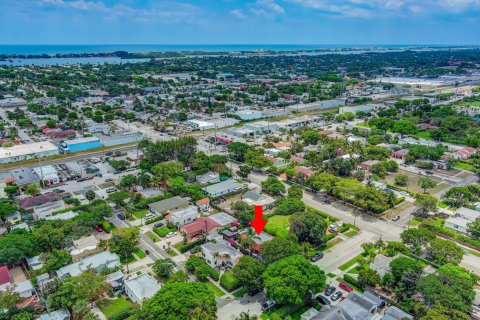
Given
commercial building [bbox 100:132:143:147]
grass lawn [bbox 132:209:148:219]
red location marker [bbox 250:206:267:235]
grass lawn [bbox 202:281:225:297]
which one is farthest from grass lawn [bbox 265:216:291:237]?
commercial building [bbox 100:132:143:147]

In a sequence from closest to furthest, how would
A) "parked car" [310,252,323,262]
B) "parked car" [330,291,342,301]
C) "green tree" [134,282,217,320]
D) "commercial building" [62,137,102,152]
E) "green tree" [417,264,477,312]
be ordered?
1. "green tree" [134,282,217,320]
2. "green tree" [417,264,477,312]
3. "parked car" [330,291,342,301]
4. "parked car" [310,252,323,262]
5. "commercial building" [62,137,102,152]

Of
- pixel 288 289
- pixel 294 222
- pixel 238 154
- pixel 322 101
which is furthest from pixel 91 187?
pixel 322 101

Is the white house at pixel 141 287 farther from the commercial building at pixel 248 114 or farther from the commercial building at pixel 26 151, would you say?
the commercial building at pixel 248 114

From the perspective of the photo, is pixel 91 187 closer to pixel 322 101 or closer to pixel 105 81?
pixel 322 101

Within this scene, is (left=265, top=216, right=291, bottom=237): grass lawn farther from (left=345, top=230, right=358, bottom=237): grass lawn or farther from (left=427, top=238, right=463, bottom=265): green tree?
(left=427, top=238, right=463, bottom=265): green tree

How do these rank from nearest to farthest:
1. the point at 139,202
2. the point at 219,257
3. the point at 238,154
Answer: the point at 219,257, the point at 139,202, the point at 238,154
